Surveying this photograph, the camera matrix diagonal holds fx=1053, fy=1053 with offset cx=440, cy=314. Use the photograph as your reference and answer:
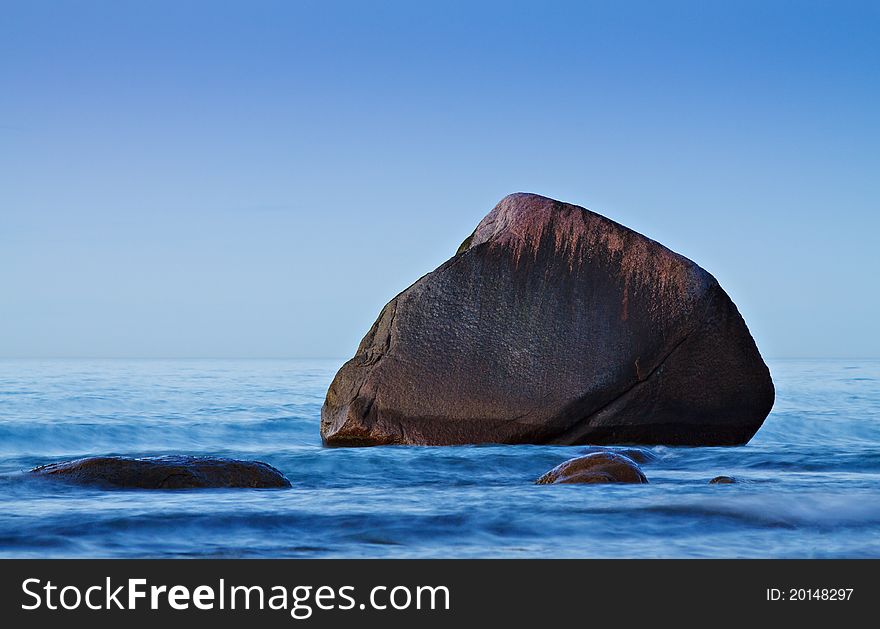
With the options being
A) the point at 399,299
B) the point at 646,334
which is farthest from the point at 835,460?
the point at 399,299

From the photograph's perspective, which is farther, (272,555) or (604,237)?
(604,237)

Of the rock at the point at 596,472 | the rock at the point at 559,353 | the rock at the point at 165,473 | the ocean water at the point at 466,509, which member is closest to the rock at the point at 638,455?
the ocean water at the point at 466,509

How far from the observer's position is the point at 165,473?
704 cm

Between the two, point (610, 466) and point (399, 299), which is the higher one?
point (399, 299)

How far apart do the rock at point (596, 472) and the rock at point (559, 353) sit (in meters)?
2.84

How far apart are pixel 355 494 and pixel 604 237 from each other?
16.1 ft

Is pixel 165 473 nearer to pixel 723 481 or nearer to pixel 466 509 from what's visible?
pixel 466 509

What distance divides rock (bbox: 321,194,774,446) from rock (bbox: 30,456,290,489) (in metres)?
3.23

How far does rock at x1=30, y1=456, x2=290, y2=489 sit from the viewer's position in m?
6.98

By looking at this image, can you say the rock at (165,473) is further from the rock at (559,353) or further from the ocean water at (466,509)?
the rock at (559,353)
